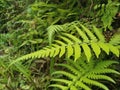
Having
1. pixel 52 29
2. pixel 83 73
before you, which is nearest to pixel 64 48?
pixel 83 73

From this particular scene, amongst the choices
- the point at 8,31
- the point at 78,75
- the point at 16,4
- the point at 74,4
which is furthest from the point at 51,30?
the point at 16,4

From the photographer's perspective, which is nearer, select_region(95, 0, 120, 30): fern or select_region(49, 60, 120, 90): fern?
select_region(49, 60, 120, 90): fern

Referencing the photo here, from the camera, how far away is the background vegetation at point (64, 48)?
2449mm

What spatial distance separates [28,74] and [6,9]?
87.4 inches

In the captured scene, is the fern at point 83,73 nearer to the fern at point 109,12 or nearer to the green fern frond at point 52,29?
the green fern frond at point 52,29

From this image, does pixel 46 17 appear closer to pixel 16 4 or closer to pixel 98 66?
pixel 16 4

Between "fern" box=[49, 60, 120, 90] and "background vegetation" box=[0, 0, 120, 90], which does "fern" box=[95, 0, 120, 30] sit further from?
"fern" box=[49, 60, 120, 90]

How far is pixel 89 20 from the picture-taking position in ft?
10.6

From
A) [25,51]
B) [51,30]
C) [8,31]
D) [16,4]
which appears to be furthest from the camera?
[16,4]

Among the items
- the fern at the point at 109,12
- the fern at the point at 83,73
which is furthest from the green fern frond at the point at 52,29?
the fern at the point at 109,12

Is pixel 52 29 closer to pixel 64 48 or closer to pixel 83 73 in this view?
pixel 64 48

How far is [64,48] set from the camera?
248 cm

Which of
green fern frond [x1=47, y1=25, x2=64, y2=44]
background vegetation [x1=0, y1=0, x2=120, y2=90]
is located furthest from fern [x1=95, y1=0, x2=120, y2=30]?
green fern frond [x1=47, y1=25, x2=64, y2=44]

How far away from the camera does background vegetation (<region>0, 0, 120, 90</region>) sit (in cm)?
245
